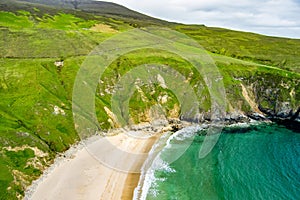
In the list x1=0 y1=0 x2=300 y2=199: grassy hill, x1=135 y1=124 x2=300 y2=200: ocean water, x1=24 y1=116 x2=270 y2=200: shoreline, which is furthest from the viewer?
x1=0 y1=0 x2=300 y2=199: grassy hill

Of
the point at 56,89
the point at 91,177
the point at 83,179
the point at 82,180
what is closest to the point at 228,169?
the point at 91,177

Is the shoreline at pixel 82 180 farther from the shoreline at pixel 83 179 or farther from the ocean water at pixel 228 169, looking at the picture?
the ocean water at pixel 228 169

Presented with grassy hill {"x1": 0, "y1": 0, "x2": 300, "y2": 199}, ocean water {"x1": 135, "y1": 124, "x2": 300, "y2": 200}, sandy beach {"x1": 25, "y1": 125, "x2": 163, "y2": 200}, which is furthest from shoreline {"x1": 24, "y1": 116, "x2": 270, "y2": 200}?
ocean water {"x1": 135, "y1": 124, "x2": 300, "y2": 200}

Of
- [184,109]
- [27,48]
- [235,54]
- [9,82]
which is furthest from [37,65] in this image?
[235,54]

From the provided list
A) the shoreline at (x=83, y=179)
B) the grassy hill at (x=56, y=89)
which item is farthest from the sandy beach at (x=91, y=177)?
the grassy hill at (x=56, y=89)

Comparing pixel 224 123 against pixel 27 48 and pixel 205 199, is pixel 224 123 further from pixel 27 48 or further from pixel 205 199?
pixel 27 48

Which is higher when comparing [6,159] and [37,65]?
[37,65]

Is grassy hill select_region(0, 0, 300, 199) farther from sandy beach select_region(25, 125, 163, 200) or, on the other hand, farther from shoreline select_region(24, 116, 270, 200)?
sandy beach select_region(25, 125, 163, 200)
